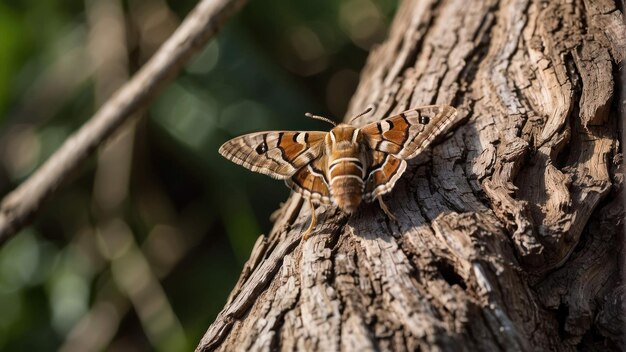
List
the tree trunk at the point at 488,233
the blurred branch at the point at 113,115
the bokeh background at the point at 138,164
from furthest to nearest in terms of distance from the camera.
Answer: the bokeh background at the point at 138,164, the blurred branch at the point at 113,115, the tree trunk at the point at 488,233

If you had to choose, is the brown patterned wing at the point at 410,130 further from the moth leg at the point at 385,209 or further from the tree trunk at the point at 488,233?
the moth leg at the point at 385,209

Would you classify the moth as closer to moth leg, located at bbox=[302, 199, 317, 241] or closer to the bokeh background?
moth leg, located at bbox=[302, 199, 317, 241]

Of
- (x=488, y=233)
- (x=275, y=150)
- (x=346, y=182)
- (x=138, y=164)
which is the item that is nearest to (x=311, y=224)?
(x=346, y=182)

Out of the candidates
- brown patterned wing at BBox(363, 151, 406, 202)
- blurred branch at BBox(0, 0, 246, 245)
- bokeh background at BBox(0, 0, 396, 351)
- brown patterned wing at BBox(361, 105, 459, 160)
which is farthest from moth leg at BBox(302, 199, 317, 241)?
bokeh background at BBox(0, 0, 396, 351)

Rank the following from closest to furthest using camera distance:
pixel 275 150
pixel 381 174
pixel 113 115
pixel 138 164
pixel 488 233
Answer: pixel 488 233 → pixel 381 174 → pixel 275 150 → pixel 113 115 → pixel 138 164

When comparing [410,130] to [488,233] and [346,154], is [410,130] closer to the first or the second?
[346,154]

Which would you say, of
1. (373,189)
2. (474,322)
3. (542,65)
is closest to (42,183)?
(373,189)

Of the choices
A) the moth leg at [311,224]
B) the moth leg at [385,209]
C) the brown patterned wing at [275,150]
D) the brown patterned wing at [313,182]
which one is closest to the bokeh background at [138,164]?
the brown patterned wing at [275,150]
